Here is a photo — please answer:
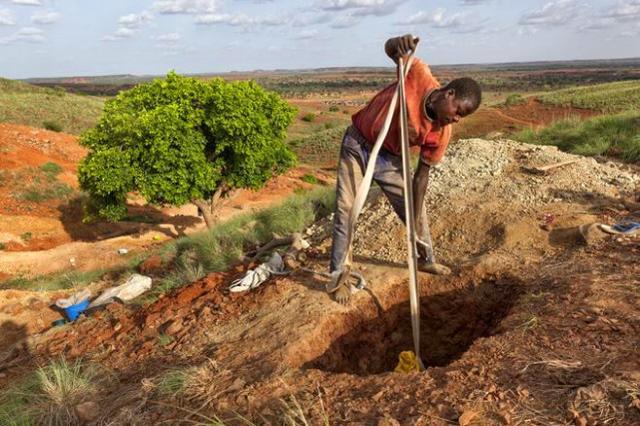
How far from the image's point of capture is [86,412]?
2.94 m

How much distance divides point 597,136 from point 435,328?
5497 millimetres

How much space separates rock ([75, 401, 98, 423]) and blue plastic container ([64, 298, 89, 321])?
129 inches

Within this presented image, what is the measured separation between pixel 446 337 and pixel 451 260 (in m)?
0.76

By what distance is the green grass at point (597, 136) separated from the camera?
6.94 m

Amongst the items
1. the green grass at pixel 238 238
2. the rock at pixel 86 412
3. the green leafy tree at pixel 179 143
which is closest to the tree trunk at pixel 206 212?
the green leafy tree at pixel 179 143

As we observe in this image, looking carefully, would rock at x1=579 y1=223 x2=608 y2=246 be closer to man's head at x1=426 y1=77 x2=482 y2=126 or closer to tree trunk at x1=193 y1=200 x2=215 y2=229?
man's head at x1=426 y1=77 x2=482 y2=126

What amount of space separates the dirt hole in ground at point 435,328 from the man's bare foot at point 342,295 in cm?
20

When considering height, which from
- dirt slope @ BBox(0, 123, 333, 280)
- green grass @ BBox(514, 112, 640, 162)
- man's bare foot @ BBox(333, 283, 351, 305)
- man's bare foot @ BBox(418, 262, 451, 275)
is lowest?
dirt slope @ BBox(0, 123, 333, 280)

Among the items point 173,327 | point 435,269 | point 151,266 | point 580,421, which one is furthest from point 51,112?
point 580,421

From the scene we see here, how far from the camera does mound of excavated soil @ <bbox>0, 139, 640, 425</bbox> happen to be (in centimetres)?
231

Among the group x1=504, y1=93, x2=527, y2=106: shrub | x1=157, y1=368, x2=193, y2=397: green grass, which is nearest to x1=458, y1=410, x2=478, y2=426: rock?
x1=157, y1=368, x2=193, y2=397: green grass

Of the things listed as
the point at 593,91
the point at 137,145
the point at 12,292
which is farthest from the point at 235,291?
the point at 593,91

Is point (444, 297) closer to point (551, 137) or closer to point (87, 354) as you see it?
point (87, 354)

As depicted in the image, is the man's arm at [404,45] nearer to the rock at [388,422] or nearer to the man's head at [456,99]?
the man's head at [456,99]
